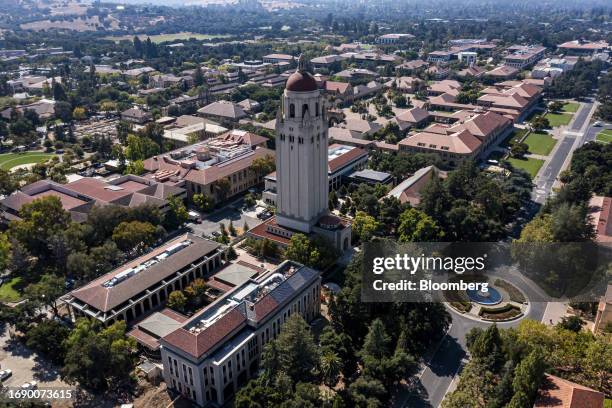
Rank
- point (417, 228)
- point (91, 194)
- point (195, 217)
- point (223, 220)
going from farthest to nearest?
point (195, 217) → point (223, 220) → point (91, 194) → point (417, 228)

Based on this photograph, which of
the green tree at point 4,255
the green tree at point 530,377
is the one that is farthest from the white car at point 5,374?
the green tree at point 530,377

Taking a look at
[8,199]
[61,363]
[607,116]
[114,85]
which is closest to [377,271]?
[61,363]

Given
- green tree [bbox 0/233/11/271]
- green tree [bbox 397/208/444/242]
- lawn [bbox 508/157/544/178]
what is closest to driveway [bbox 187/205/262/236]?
green tree [bbox 397/208/444/242]

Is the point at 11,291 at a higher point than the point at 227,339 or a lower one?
lower

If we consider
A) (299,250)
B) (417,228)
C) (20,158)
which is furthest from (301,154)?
(20,158)

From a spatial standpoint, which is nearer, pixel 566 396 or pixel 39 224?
pixel 566 396

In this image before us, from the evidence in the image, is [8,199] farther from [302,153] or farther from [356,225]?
[356,225]

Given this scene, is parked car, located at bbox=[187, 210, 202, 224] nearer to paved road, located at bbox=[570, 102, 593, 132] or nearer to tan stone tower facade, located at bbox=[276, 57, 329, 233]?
tan stone tower facade, located at bbox=[276, 57, 329, 233]

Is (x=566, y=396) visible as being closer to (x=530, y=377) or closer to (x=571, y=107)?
(x=530, y=377)
